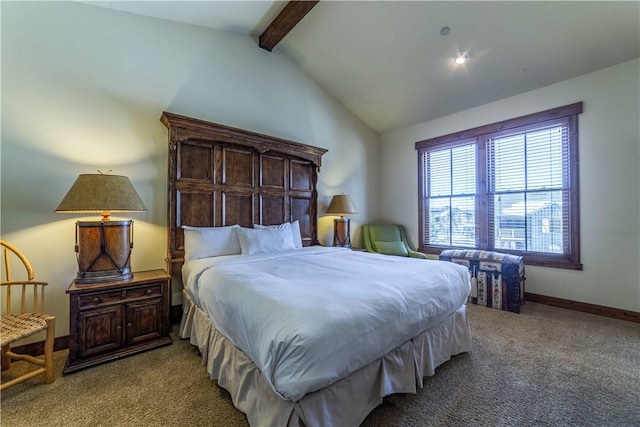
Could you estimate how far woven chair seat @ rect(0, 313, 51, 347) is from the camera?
1.56m

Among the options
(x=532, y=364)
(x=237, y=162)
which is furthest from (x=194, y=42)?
(x=532, y=364)

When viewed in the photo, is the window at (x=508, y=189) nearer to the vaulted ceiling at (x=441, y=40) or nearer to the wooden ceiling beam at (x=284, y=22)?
the vaulted ceiling at (x=441, y=40)

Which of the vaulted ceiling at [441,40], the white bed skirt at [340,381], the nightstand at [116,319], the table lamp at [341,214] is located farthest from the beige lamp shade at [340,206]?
the nightstand at [116,319]

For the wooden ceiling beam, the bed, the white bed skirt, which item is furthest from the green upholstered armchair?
the wooden ceiling beam

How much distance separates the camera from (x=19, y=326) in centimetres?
169

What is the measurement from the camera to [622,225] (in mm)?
2951

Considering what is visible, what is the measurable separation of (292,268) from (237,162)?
1.83 meters

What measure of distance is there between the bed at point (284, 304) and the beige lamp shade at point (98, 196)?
636 mm

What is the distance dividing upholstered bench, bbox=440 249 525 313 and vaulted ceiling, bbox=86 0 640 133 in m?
2.35

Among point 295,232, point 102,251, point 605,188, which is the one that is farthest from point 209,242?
point 605,188

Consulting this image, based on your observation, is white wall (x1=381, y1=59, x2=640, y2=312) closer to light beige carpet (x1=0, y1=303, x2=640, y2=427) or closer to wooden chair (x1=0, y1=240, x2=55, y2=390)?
light beige carpet (x1=0, y1=303, x2=640, y2=427)

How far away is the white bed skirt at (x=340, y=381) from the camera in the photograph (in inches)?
46.1

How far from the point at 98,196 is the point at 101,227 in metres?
0.28

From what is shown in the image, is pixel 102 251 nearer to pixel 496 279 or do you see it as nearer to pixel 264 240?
pixel 264 240
